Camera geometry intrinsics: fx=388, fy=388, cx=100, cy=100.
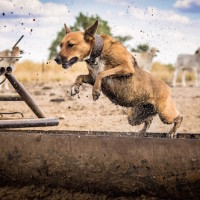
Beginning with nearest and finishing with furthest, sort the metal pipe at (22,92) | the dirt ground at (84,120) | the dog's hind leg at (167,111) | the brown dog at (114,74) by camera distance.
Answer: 1. the dirt ground at (84,120)
2. the metal pipe at (22,92)
3. the brown dog at (114,74)
4. the dog's hind leg at (167,111)

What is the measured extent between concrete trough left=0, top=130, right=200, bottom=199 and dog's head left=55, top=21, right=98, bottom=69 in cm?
142

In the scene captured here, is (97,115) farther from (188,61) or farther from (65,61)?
(188,61)

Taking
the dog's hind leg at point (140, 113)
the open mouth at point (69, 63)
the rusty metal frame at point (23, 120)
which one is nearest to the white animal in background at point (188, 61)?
the dog's hind leg at point (140, 113)

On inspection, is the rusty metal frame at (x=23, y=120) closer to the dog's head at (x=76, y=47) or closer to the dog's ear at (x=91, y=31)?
the dog's head at (x=76, y=47)

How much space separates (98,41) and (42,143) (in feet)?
5.92

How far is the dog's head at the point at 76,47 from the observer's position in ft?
15.2

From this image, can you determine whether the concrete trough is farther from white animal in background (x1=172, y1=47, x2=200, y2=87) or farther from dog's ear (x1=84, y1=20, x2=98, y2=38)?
white animal in background (x1=172, y1=47, x2=200, y2=87)

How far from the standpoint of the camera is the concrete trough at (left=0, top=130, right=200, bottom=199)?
313cm

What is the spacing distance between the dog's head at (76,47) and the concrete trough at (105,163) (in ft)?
4.65

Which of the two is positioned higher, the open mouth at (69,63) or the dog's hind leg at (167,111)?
the open mouth at (69,63)

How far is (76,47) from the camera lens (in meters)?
4.68

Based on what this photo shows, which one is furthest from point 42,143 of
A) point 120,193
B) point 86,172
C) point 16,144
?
point 120,193

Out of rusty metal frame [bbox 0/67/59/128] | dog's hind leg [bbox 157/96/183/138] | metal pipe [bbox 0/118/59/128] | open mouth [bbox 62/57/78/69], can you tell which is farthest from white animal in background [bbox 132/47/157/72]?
metal pipe [bbox 0/118/59/128]

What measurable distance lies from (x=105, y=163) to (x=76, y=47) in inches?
73.6
